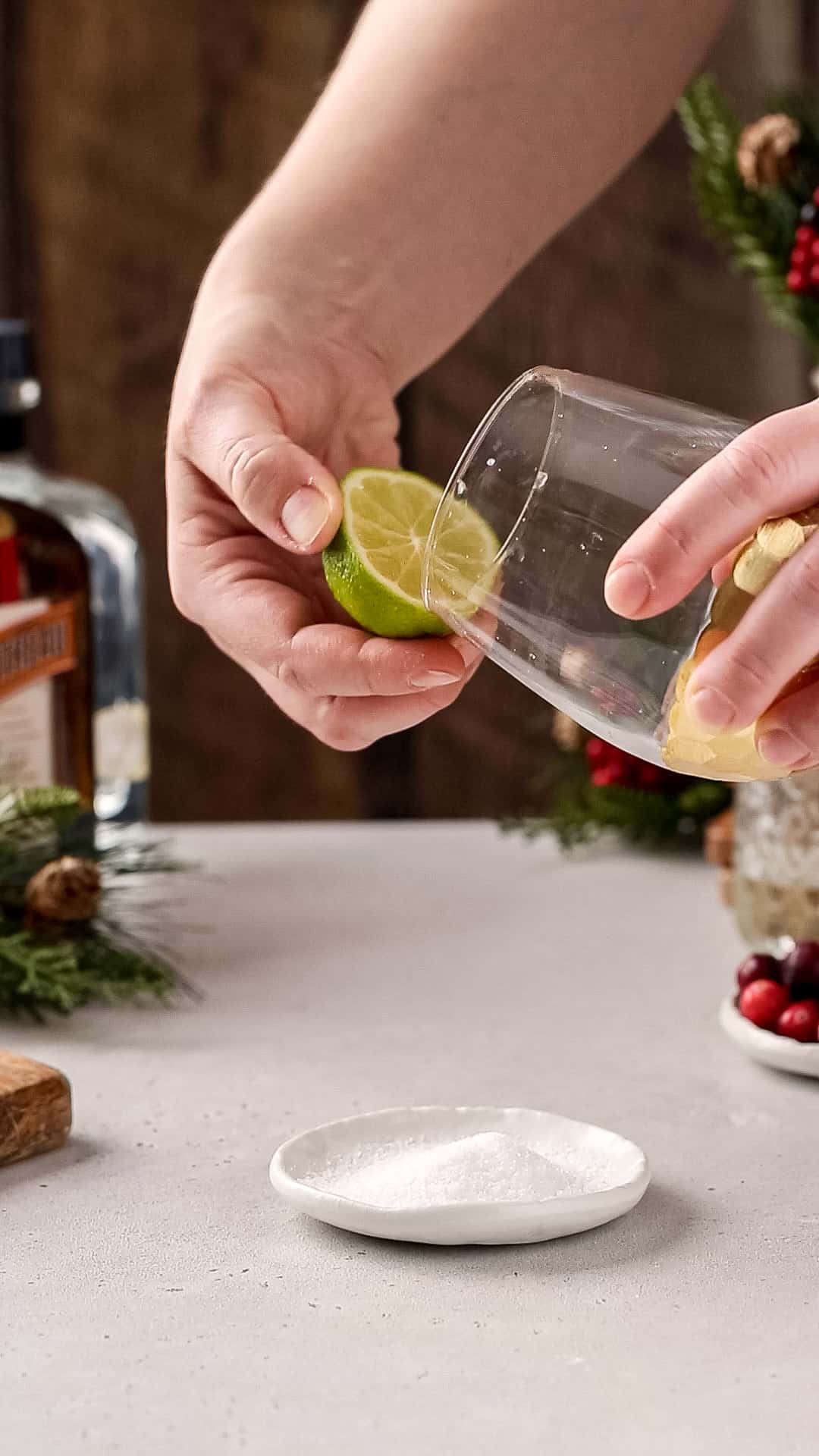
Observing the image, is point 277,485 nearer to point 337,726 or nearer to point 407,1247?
point 337,726

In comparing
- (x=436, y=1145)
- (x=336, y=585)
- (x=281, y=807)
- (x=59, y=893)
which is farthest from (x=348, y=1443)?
(x=281, y=807)

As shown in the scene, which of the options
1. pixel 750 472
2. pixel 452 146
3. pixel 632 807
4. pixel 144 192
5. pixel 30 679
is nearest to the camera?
pixel 750 472

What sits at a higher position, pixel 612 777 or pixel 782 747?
pixel 782 747

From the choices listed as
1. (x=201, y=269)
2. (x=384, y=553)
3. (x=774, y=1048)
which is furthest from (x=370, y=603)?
(x=201, y=269)

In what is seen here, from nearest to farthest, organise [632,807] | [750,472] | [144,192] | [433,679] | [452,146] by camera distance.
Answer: [750,472]
[433,679]
[452,146]
[632,807]
[144,192]

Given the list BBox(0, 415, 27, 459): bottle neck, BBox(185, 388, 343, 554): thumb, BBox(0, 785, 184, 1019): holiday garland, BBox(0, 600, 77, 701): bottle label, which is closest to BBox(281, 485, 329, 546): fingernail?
BBox(185, 388, 343, 554): thumb

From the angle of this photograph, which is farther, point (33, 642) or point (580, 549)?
point (33, 642)

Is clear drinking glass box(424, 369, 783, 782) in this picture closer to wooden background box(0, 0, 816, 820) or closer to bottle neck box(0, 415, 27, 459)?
bottle neck box(0, 415, 27, 459)
